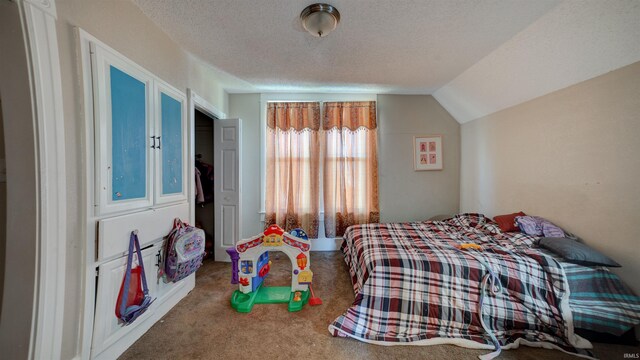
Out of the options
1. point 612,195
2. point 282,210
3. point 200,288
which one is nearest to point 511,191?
point 612,195

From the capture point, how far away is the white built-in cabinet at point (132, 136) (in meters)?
1.25

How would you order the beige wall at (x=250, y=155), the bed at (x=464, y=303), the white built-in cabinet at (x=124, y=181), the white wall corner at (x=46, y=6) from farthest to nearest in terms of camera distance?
the beige wall at (x=250, y=155), the bed at (x=464, y=303), the white built-in cabinet at (x=124, y=181), the white wall corner at (x=46, y=6)

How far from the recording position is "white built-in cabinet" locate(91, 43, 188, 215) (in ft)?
4.11

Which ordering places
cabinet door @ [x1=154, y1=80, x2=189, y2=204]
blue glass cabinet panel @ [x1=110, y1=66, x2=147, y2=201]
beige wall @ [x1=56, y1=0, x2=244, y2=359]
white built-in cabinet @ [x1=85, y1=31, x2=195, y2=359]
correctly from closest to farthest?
1. beige wall @ [x1=56, y1=0, x2=244, y2=359]
2. white built-in cabinet @ [x1=85, y1=31, x2=195, y2=359]
3. blue glass cabinet panel @ [x1=110, y1=66, x2=147, y2=201]
4. cabinet door @ [x1=154, y1=80, x2=189, y2=204]

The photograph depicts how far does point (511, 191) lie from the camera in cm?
249

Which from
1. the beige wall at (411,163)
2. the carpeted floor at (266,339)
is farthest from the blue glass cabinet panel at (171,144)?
the beige wall at (411,163)

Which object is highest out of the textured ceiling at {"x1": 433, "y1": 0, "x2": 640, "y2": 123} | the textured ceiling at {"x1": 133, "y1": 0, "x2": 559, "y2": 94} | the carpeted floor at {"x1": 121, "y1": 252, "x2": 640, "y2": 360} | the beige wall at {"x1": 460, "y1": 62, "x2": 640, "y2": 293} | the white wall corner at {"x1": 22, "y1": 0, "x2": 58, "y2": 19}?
the textured ceiling at {"x1": 133, "y1": 0, "x2": 559, "y2": 94}

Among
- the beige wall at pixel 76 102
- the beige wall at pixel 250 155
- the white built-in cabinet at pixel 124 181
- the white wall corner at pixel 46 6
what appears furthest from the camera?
the beige wall at pixel 250 155

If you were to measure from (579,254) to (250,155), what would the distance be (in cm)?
363

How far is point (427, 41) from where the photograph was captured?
1.93 metres

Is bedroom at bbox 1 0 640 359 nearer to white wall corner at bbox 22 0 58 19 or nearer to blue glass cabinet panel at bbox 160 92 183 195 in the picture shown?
white wall corner at bbox 22 0 58 19

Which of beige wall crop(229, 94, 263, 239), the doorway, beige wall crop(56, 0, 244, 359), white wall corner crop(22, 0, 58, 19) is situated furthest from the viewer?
beige wall crop(229, 94, 263, 239)

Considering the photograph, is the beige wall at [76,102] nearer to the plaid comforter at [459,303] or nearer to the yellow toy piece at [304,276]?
the yellow toy piece at [304,276]

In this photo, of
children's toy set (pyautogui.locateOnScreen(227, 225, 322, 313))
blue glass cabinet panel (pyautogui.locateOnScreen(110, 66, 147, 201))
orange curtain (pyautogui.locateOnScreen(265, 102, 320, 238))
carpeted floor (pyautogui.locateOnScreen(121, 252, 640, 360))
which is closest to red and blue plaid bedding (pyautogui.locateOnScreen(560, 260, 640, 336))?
carpeted floor (pyautogui.locateOnScreen(121, 252, 640, 360))
